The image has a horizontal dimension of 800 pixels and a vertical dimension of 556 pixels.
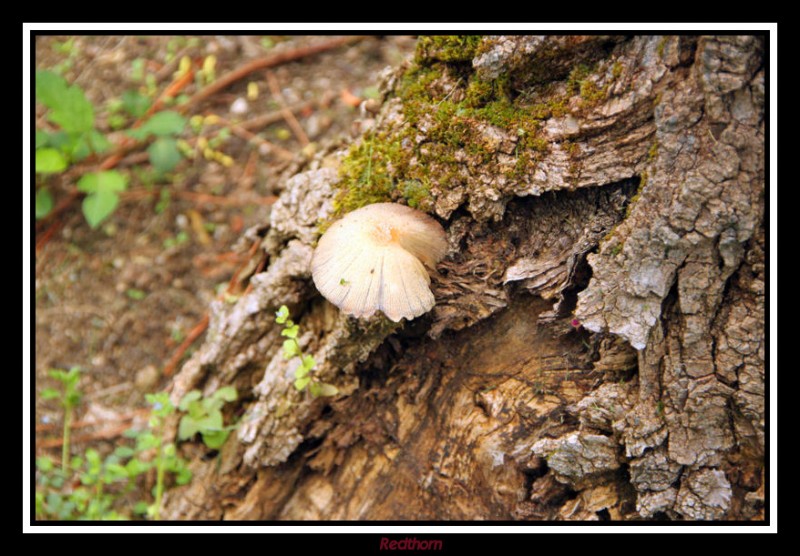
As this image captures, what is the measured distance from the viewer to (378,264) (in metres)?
2.46

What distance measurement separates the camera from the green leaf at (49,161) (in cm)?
423

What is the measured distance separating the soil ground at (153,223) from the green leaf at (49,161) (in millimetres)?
399

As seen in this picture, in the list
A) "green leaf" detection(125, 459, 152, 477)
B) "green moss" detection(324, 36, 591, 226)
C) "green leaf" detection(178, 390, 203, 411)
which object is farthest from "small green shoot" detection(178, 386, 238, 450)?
"green moss" detection(324, 36, 591, 226)

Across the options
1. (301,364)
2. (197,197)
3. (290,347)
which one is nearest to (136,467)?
(301,364)

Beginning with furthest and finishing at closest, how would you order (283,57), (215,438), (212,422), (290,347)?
(283,57)
(215,438)
(212,422)
(290,347)

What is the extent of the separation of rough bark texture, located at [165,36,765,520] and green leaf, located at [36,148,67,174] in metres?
1.95

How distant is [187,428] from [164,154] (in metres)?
2.18

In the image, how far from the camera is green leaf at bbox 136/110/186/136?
4.36m

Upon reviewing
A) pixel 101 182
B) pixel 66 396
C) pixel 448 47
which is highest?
pixel 448 47

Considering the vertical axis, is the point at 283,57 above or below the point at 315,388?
above

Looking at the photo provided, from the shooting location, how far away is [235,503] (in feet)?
11.4

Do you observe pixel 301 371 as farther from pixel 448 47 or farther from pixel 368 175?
pixel 448 47

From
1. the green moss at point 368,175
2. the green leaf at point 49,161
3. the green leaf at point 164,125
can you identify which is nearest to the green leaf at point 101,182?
the green leaf at point 49,161
